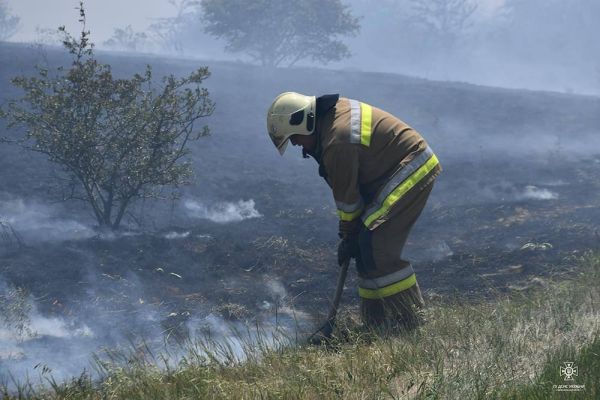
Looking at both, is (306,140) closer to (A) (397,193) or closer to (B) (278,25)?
(A) (397,193)

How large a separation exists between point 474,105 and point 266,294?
17.9 m

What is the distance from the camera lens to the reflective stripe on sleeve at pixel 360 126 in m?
4.74

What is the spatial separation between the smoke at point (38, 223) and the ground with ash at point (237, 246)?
0.09ft

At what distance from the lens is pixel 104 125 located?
863 cm

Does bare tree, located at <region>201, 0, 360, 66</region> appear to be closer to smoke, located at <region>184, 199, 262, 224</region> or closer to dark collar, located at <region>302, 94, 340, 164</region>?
smoke, located at <region>184, 199, 262, 224</region>

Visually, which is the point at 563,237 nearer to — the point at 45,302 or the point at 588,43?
the point at 45,302

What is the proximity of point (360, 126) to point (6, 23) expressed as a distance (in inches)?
2757

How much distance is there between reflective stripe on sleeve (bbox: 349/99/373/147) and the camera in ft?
15.6

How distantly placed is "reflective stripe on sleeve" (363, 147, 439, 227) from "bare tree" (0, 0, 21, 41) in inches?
2671

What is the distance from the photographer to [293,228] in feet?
31.9

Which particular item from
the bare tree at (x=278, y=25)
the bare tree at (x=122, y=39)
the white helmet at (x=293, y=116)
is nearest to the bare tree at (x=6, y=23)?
the bare tree at (x=122, y=39)

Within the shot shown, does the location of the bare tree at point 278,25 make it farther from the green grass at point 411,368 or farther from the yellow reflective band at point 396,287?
the green grass at point 411,368

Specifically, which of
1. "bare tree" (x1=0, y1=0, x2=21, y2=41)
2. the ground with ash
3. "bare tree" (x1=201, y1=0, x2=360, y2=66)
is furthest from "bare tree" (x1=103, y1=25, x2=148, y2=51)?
the ground with ash

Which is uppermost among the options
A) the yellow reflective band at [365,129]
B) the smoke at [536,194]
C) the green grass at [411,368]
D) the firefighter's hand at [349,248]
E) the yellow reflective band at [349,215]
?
the yellow reflective band at [365,129]
